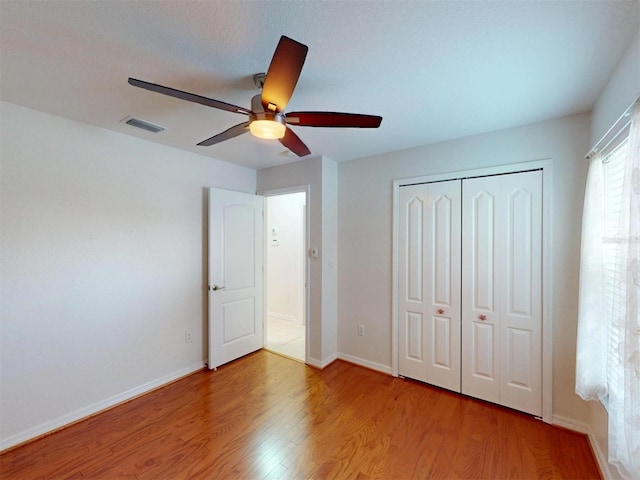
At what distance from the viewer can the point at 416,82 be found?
1.67m

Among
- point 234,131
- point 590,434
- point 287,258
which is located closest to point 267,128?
point 234,131

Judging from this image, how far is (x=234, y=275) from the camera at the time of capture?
10.9 feet

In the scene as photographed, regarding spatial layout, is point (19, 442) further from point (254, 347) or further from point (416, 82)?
Answer: point (416, 82)

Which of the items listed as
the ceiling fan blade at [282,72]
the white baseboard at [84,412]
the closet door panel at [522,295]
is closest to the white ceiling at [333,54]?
the ceiling fan blade at [282,72]

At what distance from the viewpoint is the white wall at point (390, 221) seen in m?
2.08

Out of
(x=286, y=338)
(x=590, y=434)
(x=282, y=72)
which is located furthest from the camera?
(x=286, y=338)

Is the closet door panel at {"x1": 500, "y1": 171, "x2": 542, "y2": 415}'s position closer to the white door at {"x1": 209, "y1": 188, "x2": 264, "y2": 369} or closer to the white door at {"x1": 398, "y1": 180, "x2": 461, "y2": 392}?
the white door at {"x1": 398, "y1": 180, "x2": 461, "y2": 392}

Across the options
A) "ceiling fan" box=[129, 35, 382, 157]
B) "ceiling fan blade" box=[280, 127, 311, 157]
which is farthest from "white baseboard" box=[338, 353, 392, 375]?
"ceiling fan" box=[129, 35, 382, 157]

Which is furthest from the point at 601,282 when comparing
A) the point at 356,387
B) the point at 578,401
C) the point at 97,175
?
the point at 97,175

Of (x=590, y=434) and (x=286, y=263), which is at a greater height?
(x=286, y=263)

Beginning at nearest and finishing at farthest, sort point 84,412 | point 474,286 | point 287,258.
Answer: point 84,412
point 474,286
point 287,258

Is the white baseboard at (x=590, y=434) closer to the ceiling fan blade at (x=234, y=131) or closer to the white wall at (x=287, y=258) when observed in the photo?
the ceiling fan blade at (x=234, y=131)

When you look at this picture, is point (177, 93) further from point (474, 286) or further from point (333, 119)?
point (474, 286)

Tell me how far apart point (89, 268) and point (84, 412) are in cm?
118
